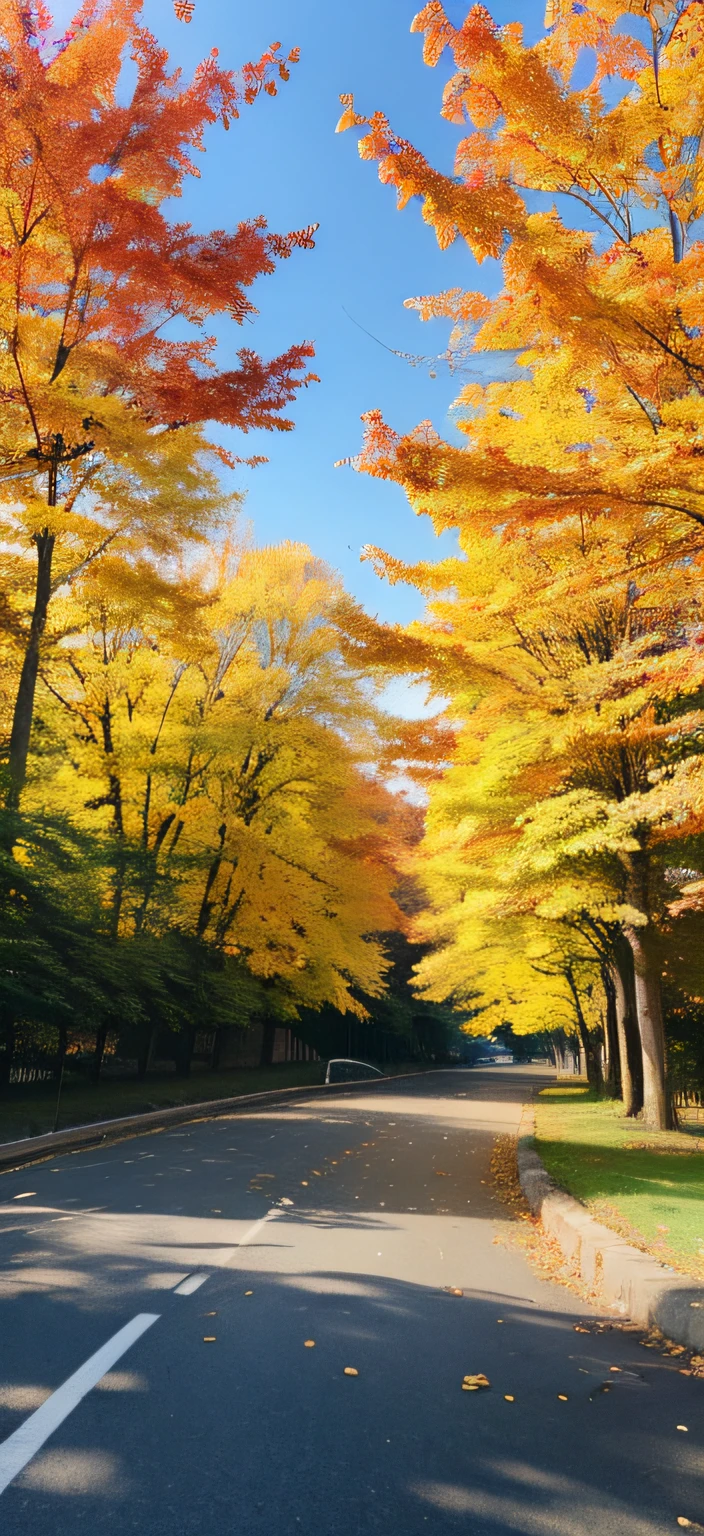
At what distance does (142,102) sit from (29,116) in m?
2.03

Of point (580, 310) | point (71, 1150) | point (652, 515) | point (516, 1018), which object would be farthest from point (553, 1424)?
point (516, 1018)

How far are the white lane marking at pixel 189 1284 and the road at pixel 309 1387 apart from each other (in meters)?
0.01

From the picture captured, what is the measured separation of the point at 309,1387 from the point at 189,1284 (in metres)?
1.78

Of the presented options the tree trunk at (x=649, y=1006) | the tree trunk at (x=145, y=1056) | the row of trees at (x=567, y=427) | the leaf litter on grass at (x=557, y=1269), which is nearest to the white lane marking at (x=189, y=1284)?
the leaf litter on grass at (x=557, y=1269)

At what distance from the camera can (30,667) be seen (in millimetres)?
14094

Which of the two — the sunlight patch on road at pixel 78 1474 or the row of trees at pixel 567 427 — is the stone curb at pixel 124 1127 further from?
the sunlight patch on road at pixel 78 1474

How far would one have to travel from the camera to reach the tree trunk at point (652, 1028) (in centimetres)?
1485

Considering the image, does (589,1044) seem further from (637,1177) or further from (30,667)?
(30,667)

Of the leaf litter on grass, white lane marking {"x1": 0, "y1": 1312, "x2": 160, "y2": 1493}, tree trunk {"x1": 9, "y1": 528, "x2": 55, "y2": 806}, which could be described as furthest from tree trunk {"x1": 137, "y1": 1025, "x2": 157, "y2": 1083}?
white lane marking {"x1": 0, "y1": 1312, "x2": 160, "y2": 1493}

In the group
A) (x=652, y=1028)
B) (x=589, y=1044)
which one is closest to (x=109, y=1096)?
(x=652, y=1028)

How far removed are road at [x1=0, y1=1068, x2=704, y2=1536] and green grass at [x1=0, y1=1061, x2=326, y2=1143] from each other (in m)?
5.62

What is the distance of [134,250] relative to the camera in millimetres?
12055

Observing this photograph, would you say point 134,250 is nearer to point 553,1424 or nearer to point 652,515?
point 652,515

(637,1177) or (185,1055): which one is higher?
(185,1055)
